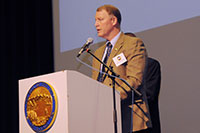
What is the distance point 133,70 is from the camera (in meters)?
2.84

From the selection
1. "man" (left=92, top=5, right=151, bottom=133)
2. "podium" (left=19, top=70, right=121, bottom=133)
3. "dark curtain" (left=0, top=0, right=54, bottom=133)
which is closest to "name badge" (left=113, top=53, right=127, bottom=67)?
"man" (left=92, top=5, right=151, bottom=133)

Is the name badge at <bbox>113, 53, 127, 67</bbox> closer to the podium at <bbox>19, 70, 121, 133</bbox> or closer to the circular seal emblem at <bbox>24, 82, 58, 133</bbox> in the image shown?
the podium at <bbox>19, 70, 121, 133</bbox>

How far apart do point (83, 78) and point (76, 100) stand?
0.54 feet

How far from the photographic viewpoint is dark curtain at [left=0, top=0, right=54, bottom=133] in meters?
4.27

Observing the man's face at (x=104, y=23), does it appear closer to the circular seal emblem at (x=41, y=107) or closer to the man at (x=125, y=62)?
the man at (x=125, y=62)

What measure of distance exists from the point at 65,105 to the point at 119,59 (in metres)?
A: 0.99

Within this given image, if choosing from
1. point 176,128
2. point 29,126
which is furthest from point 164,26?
point 29,126

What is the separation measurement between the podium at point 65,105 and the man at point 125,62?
1.17 ft

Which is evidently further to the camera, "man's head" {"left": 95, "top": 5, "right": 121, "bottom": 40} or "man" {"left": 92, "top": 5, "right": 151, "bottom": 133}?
"man's head" {"left": 95, "top": 5, "right": 121, "bottom": 40}

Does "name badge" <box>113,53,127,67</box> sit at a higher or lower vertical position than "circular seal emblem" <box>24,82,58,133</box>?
higher

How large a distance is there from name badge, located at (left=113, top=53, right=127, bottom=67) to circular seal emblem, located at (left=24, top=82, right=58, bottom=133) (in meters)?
0.87

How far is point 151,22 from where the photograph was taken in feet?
10.7

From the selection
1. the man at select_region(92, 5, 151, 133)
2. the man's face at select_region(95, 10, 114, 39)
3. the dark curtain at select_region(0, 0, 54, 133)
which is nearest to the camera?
the man at select_region(92, 5, 151, 133)

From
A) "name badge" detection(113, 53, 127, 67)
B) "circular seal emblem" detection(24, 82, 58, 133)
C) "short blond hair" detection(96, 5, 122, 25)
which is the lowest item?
"circular seal emblem" detection(24, 82, 58, 133)
